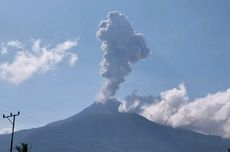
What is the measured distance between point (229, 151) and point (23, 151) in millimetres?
34461

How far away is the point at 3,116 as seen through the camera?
88.9 meters

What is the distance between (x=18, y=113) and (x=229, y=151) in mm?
34765

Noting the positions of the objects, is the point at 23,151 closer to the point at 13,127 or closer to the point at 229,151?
the point at 13,127

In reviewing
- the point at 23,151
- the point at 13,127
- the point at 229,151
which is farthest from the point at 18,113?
the point at 229,151

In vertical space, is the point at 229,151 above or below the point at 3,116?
below

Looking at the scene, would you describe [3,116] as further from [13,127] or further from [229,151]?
[229,151]

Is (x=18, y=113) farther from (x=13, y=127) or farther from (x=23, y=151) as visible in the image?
(x=23, y=151)

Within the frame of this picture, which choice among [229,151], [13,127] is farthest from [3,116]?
[229,151]

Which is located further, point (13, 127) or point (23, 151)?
point (13, 127)

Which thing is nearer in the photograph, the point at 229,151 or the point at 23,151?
the point at 23,151

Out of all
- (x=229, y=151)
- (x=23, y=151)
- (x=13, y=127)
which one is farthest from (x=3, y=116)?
(x=229, y=151)

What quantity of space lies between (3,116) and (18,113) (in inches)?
124

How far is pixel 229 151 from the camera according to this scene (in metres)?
83.8

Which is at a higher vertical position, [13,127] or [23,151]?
[13,127]
